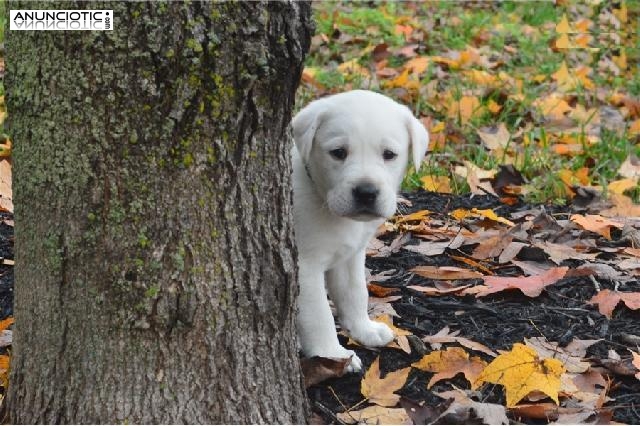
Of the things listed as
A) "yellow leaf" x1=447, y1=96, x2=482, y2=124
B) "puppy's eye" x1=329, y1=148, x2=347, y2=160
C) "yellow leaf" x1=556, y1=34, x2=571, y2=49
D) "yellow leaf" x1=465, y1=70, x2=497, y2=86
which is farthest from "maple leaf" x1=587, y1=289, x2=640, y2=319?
"yellow leaf" x1=556, y1=34, x2=571, y2=49

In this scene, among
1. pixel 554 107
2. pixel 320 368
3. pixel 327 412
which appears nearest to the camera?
pixel 327 412

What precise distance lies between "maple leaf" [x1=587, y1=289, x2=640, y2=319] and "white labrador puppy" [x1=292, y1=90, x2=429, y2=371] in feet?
2.89

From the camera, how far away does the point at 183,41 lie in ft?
6.94

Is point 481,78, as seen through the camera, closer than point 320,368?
No

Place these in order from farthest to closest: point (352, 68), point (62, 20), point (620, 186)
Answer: point (352, 68) → point (620, 186) → point (62, 20)

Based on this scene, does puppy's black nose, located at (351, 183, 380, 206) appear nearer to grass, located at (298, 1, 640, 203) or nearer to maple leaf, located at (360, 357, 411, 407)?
maple leaf, located at (360, 357, 411, 407)

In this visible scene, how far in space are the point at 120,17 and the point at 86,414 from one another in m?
1.03

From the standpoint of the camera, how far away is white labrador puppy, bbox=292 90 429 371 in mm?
3031

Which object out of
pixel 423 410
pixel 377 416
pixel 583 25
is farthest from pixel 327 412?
pixel 583 25

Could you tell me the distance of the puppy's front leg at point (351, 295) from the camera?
3.38 metres

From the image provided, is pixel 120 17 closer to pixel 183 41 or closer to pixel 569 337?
pixel 183 41

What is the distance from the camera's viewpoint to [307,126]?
317 centimetres

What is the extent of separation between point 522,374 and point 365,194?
78cm

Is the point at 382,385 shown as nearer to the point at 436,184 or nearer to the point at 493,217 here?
the point at 493,217
